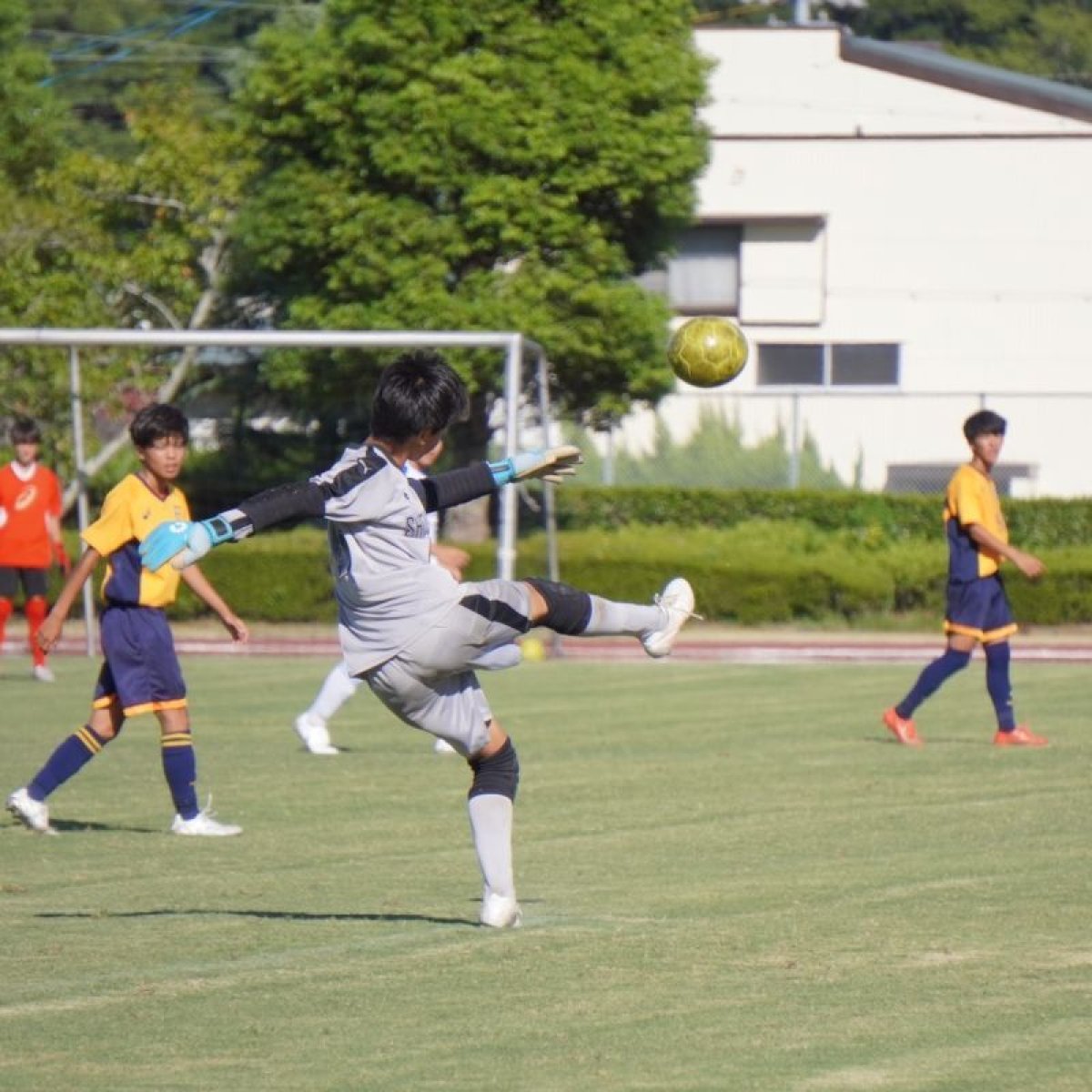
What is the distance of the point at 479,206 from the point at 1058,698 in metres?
12.0

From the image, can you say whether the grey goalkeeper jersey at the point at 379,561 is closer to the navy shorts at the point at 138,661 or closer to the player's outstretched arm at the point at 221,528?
the player's outstretched arm at the point at 221,528

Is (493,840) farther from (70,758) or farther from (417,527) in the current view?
(70,758)

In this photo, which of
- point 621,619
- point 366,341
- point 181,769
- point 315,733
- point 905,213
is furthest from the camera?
point 905,213

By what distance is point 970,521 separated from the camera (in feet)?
45.3

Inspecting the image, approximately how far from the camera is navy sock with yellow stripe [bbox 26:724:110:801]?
10508 millimetres

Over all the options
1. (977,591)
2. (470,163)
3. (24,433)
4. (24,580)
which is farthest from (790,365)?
(977,591)

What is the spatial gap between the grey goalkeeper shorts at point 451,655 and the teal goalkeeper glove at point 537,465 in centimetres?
44

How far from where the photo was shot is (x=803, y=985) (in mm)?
6750

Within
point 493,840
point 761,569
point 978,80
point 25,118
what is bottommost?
point 761,569

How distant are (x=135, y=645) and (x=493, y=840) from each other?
319 cm

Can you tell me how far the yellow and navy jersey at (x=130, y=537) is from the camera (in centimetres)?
1033

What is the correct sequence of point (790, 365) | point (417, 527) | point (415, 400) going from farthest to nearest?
1. point (790, 365)
2. point (417, 527)
3. point (415, 400)

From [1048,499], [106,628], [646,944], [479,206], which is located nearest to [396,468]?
[646,944]

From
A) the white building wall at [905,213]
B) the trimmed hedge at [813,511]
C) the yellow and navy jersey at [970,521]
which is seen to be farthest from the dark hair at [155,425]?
the white building wall at [905,213]
